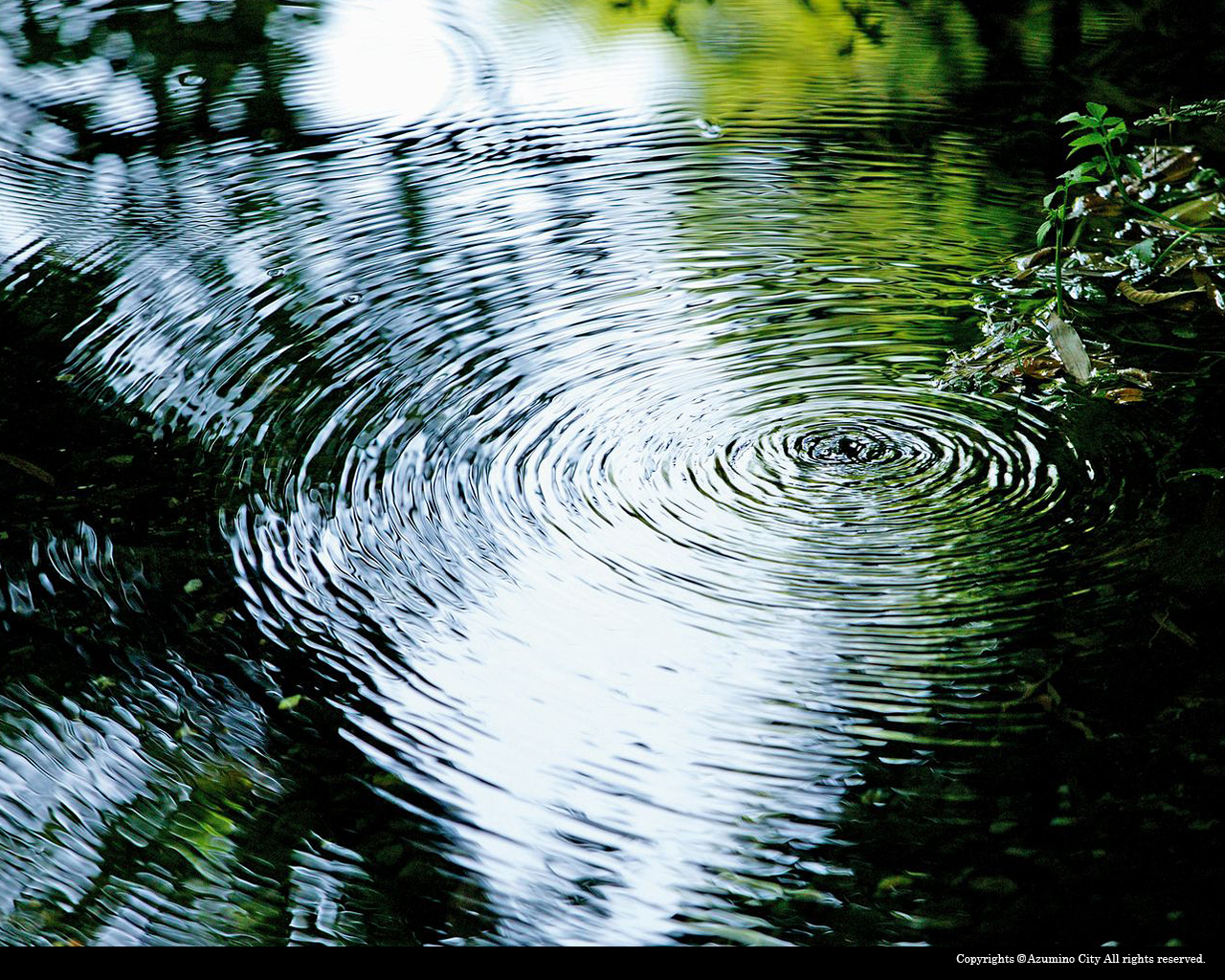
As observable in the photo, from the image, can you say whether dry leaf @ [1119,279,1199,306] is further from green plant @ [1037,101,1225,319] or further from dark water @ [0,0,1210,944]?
dark water @ [0,0,1210,944]

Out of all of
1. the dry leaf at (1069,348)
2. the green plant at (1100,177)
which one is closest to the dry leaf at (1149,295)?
the green plant at (1100,177)

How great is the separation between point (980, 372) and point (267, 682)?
1027 millimetres

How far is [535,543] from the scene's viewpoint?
53.8 inches

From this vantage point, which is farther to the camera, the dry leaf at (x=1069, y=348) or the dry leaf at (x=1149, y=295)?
the dry leaf at (x=1149, y=295)

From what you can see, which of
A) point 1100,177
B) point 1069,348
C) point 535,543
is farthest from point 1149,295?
point 535,543

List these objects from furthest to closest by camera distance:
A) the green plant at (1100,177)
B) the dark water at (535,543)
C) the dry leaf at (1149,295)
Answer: the dry leaf at (1149,295)
the green plant at (1100,177)
the dark water at (535,543)

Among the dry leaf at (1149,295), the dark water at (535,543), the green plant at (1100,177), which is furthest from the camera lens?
the dry leaf at (1149,295)

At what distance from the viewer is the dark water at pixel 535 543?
1.02m

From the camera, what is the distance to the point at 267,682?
121cm

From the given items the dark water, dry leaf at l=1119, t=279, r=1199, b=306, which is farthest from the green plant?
the dark water

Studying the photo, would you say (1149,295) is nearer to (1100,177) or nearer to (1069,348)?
(1069,348)

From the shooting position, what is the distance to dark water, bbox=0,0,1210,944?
3.35 ft

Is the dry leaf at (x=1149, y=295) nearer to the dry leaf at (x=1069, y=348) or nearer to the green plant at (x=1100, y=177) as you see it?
the green plant at (x=1100, y=177)

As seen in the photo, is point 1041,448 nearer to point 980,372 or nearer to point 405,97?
point 980,372
